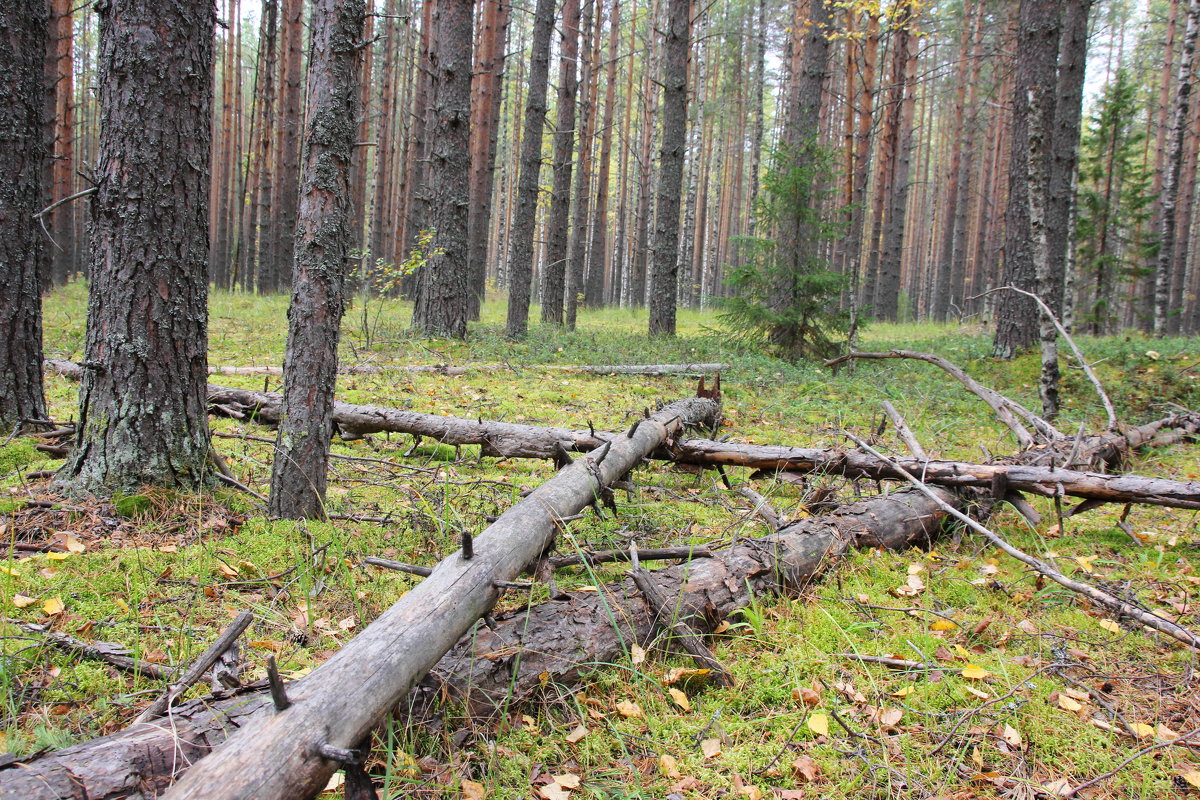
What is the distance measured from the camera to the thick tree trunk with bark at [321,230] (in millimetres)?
3193

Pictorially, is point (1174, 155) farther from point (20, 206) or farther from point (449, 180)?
point (20, 206)

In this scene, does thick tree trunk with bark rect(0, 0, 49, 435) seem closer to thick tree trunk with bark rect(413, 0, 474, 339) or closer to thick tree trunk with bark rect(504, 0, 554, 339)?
thick tree trunk with bark rect(413, 0, 474, 339)

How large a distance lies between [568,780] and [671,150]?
11408mm

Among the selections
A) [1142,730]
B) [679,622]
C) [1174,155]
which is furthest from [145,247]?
[1174,155]

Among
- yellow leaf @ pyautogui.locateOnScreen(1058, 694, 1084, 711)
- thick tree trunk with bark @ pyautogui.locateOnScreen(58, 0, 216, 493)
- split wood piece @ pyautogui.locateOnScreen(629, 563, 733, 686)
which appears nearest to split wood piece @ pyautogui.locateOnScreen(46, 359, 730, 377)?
thick tree trunk with bark @ pyautogui.locateOnScreen(58, 0, 216, 493)

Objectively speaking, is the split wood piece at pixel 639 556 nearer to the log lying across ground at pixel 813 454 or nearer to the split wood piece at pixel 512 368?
the log lying across ground at pixel 813 454

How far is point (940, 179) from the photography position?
36844 millimetres

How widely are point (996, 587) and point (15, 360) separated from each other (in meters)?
5.80

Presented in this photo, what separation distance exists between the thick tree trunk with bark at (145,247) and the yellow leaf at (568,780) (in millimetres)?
2705

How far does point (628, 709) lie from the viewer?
7.66 ft

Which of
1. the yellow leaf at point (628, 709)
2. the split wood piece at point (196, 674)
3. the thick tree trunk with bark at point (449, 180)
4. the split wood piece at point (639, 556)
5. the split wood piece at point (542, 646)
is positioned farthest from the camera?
the thick tree trunk with bark at point (449, 180)

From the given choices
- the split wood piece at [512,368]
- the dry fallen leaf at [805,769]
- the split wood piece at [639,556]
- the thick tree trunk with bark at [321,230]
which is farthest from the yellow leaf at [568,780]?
the split wood piece at [512,368]

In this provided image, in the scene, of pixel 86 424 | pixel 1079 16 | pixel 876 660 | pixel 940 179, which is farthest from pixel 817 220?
pixel 940 179

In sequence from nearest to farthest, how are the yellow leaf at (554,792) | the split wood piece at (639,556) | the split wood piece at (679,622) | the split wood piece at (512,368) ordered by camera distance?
the yellow leaf at (554,792) < the split wood piece at (679,622) < the split wood piece at (639,556) < the split wood piece at (512,368)
